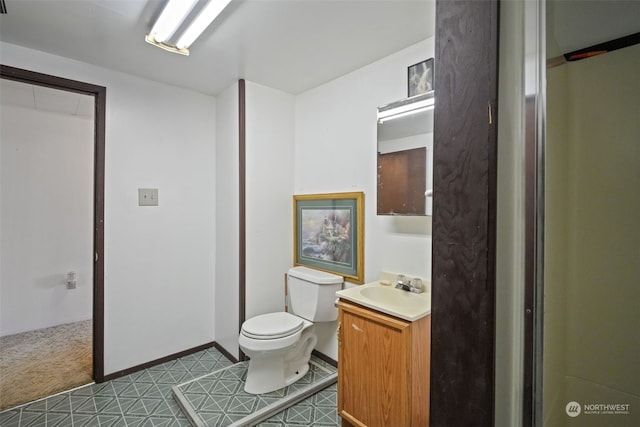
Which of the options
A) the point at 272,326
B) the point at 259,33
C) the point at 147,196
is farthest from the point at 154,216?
the point at 259,33

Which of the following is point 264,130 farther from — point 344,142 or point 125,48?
point 125,48

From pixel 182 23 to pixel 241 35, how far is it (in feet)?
1.04

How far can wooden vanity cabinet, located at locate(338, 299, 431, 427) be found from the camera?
1393 mm

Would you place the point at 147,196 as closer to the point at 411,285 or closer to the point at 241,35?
the point at 241,35

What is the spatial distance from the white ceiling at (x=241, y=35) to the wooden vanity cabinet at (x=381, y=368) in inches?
60.4

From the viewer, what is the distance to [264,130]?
2.49 meters

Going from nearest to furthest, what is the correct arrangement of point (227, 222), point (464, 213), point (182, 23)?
point (464, 213), point (182, 23), point (227, 222)

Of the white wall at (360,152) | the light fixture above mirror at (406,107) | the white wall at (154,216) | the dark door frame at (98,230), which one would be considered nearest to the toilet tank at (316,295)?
the white wall at (360,152)

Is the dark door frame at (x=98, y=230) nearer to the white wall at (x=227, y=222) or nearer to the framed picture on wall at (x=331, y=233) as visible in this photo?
the white wall at (x=227, y=222)

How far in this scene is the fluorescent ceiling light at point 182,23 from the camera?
1.45 meters

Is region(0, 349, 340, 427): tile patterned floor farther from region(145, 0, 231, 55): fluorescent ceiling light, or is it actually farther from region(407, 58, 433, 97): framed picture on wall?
region(145, 0, 231, 55): fluorescent ceiling light

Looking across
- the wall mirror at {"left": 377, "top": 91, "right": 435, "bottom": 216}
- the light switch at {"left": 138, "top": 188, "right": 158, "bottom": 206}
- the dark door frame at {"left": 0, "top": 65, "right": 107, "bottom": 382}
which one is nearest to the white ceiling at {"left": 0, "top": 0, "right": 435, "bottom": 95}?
the dark door frame at {"left": 0, "top": 65, "right": 107, "bottom": 382}

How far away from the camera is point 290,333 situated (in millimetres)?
2023

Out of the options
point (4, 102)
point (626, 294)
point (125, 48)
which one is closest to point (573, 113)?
point (626, 294)
